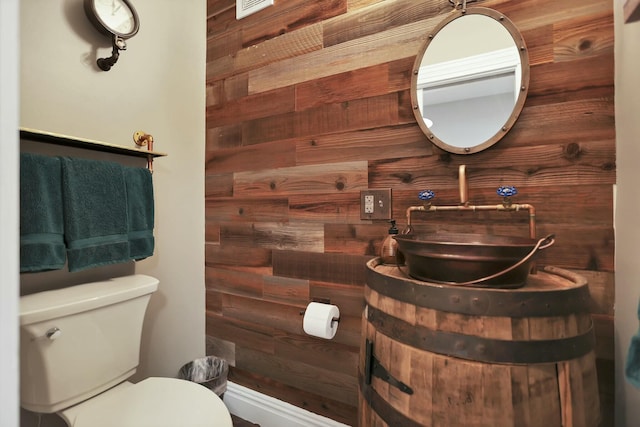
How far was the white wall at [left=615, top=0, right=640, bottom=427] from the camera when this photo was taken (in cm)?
76

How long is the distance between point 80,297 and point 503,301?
4.25 ft

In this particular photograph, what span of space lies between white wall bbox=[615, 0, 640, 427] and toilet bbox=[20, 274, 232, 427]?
118cm

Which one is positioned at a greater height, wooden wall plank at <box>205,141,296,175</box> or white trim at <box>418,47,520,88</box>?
white trim at <box>418,47,520,88</box>

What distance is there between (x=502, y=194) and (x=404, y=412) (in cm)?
70

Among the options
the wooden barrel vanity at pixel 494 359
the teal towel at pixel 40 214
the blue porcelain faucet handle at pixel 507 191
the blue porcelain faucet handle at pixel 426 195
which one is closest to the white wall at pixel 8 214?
the wooden barrel vanity at pixel 494 359

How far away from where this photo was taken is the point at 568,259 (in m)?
0.93

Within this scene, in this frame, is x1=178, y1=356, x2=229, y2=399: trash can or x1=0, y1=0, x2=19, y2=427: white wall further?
x1=178, y1=356, x2=229, y2=399: trash can

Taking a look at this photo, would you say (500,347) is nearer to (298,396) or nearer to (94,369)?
(298,396)

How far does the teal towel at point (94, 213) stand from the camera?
1.04 m

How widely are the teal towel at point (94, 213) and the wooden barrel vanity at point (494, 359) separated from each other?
44.6 inches

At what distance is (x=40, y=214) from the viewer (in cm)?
96

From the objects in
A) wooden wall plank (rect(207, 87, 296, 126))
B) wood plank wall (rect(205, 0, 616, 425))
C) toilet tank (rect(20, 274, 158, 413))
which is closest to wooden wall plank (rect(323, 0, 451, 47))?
wood plank wall (rect(205, 0, 616, 425))

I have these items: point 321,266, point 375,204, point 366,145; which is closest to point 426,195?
point 375,204

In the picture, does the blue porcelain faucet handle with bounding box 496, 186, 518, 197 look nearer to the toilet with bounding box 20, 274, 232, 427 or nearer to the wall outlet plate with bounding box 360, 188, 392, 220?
the wall outlet plate with bounding box 360, 188, 392, 220
